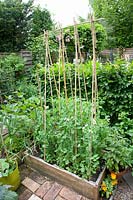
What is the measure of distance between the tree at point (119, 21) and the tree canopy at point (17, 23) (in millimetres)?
5900

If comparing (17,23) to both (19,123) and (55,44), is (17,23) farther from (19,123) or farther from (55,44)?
(19,123)

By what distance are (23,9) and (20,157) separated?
14.7 ft

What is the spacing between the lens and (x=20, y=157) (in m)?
2.01

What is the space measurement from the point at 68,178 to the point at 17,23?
463 centimetres

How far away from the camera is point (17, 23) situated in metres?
4.98

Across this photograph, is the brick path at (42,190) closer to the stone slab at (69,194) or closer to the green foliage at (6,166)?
the stone slab at (69,194)

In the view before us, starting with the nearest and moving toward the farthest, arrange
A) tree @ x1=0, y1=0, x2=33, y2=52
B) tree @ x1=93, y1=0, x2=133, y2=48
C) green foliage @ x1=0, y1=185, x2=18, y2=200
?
green foliage @ x1=0, y1=185, x2=18, y2=200, tree @ x1=0, y1=0, x2=33, y2=52, tree @ x1=93, y1=0, x2=133, y2=48

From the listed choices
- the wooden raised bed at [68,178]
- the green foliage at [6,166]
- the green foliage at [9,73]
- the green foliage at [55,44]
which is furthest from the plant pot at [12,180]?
the green foliage at [55,44]

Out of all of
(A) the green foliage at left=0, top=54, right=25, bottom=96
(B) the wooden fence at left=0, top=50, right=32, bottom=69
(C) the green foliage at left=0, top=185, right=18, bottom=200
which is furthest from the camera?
(B) the wooden fence at left=0, top=50, right=32, bottom=69

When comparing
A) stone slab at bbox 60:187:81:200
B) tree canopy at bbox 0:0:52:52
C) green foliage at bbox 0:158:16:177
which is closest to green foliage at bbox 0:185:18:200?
green foliage at bbox 0:158:16:177

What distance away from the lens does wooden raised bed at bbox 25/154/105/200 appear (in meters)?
1.54

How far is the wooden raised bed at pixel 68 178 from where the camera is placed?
5.07 feet

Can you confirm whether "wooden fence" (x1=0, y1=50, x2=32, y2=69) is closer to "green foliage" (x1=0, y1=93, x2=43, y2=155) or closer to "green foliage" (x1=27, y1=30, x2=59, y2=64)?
"green foliage" (x1=27, y1=30, x2=59, y2=64)

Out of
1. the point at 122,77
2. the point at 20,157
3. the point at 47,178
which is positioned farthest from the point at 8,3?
the point at 47,178
